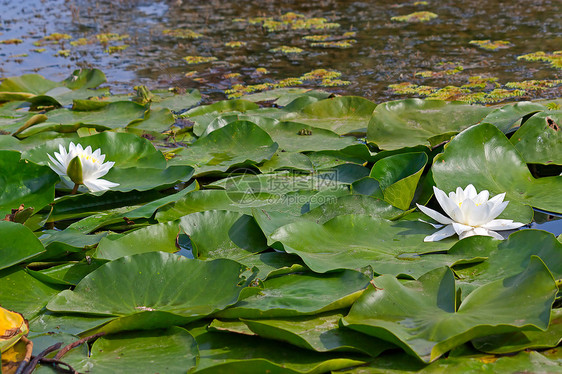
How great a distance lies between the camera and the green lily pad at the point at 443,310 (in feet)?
3.97

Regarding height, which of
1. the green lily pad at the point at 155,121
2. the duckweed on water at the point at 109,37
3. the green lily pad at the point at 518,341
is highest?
the duckweed on water at the point at 109,37

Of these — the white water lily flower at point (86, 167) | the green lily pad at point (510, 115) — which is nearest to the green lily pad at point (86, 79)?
the white water lily flower at point (86, 167)

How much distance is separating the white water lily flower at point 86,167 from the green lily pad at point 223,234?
0.55 m

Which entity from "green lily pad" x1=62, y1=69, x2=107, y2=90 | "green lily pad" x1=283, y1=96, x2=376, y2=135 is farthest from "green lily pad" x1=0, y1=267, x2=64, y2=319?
"green lily pad" x1=62, y1=69, x2=107, y2=90

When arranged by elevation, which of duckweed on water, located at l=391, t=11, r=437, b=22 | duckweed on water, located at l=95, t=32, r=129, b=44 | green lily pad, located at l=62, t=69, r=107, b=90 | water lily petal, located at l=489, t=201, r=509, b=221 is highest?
duckweed on water, located at l=391, t=11, r=437, b=22

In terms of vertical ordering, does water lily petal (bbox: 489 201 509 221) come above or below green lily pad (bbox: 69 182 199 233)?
Answer: above

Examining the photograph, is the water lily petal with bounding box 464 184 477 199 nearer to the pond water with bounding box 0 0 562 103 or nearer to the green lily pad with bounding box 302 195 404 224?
the green lily pad with bounding box 302 195 404 224

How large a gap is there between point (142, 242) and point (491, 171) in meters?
1.31

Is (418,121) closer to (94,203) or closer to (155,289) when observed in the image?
(94,203)

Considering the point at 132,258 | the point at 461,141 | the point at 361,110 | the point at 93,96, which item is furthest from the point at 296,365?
the point at 93,96

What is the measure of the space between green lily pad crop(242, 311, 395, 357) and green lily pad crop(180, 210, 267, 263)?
396 millimetres

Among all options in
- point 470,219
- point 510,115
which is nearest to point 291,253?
point 470,219

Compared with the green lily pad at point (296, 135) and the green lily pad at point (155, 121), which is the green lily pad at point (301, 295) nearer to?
the green lily pad at point (296, 135)

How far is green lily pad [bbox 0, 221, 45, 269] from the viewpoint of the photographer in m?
1.55
